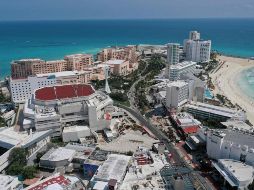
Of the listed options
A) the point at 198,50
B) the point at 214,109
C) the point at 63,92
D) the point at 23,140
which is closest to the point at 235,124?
the point at 214,109

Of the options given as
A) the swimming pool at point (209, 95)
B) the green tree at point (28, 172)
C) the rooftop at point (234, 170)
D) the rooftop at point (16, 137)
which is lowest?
the green tree at point (28, 172)

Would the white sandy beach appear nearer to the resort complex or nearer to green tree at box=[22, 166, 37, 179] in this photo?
the resort complex

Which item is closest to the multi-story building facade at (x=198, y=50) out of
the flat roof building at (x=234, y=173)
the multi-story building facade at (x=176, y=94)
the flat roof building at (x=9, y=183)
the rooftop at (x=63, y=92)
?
the multi-story building facade at (x=176, y=94)

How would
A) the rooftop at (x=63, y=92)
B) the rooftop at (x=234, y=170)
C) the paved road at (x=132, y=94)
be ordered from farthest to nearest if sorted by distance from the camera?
the paved road at (x=132, y=94) < the rooftop at (x=63, y=92) < the rooftop at (x=234, y=170)

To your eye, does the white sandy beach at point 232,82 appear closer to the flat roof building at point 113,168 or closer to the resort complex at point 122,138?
the resort complex at point 122,138

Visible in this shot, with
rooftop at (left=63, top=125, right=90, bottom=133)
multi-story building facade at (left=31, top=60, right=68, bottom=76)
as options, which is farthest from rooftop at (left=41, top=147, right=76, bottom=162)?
multi-story building facade at (left=31, top=60, right=68, bottom=76)

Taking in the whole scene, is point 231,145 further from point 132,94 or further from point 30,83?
point 30,83

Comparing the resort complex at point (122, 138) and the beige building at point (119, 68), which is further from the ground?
the beige building at point (119, 68)
